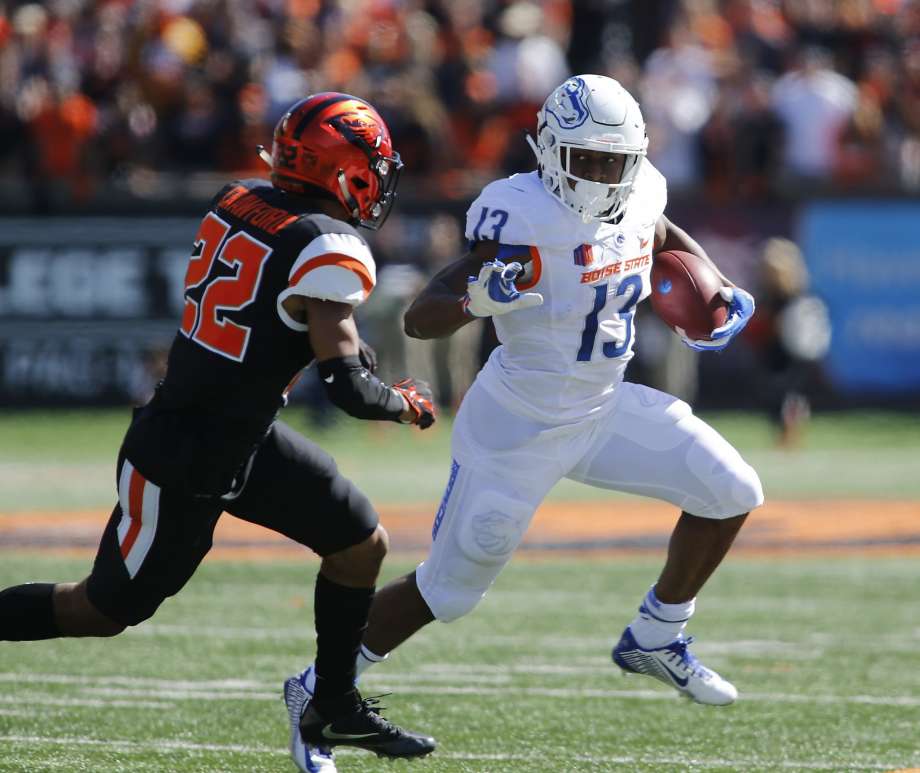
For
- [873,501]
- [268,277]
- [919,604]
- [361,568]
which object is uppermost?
[268,277]

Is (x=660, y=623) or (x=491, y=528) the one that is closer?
(x=491, y=528)

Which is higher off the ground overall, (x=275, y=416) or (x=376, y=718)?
(x=275, y=416)

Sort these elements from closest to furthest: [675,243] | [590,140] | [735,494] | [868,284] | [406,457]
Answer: [590,140], [735,494], [675,243], [406,457], [868,284]

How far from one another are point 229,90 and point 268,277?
10.2 metres

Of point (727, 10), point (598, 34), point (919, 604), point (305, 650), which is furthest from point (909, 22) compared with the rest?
point (305, 650)

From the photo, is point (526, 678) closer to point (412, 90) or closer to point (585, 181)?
point (585, 181)

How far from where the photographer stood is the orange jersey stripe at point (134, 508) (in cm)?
434

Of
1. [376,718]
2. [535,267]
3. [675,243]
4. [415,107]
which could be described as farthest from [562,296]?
[415,107]

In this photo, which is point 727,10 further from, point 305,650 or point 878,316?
point 305,650

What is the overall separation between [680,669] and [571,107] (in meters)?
1.66

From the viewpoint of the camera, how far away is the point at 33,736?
479 centimetres

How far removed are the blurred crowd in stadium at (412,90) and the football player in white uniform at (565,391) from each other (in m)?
9.25

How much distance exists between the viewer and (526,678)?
574 cm

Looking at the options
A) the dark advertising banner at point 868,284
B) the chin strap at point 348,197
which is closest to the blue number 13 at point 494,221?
the chin strap at point 348,197
